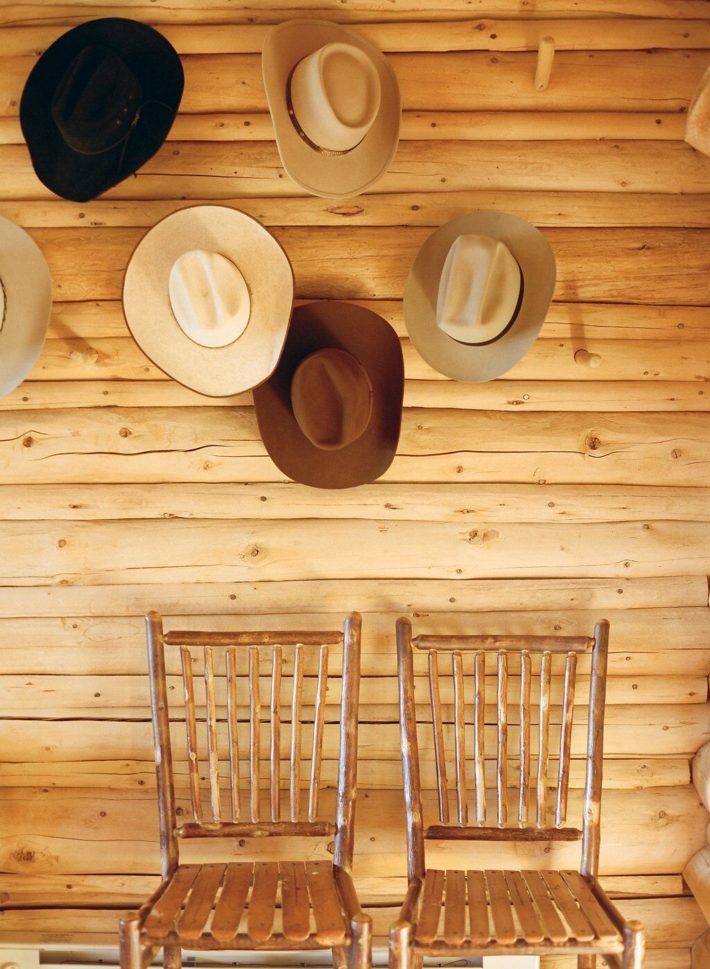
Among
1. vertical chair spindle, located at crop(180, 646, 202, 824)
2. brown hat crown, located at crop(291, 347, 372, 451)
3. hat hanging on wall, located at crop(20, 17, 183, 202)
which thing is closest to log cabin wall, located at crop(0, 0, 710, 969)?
hat hanging on wall, located at crop(20, 17, 183, 202)

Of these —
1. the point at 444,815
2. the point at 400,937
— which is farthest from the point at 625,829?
the point at 400,937

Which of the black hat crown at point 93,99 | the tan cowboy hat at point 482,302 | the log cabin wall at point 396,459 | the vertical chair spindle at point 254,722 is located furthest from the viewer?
the log cabin wall at point 396,459

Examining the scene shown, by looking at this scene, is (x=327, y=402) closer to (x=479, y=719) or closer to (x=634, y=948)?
(x=479, y=719)

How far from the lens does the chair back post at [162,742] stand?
2049mm

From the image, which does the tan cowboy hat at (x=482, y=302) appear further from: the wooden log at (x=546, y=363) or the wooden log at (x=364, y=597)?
the wooden log at (x=364, y=597)

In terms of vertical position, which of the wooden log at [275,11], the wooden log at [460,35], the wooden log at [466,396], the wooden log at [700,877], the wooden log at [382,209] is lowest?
the wooden log at [700,877]

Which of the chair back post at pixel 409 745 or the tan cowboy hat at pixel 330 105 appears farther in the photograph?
the chair back post at pixel 409 745

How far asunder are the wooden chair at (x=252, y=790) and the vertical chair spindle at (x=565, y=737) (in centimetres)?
58

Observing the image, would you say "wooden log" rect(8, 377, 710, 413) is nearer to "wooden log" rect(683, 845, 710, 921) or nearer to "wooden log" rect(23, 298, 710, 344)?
"wooden log" rect(23, 298, 710, 344)

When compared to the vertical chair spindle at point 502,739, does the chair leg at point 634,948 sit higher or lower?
lower

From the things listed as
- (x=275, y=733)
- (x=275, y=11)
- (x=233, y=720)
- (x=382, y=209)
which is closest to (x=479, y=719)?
(x=275, y=733)

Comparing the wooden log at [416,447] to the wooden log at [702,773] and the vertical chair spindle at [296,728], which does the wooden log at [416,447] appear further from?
the wooden log at [702,773]

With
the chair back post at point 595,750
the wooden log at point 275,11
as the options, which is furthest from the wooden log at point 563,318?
the chair back post at point 595,750

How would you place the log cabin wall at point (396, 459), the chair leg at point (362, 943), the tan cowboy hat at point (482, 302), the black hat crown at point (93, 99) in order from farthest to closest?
the log cabin wall at point (396, 459)
the tan cowboy hat at point (482, 302)
the black hat crown at point (93, 99)
the chair leg at point (362, 943)
